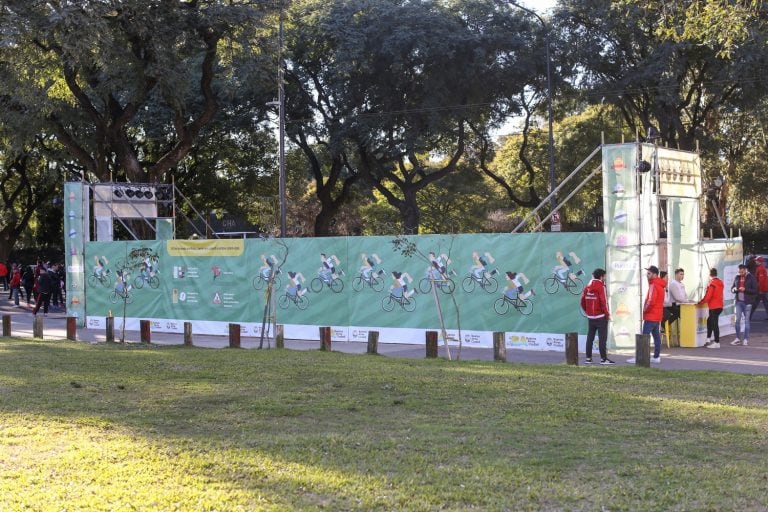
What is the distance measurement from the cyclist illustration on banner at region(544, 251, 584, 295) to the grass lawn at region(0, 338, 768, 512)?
12.4 feet

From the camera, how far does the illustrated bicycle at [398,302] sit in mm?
19742

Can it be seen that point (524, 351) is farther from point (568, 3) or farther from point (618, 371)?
point (568, 3)

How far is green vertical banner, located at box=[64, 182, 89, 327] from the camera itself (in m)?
25.5

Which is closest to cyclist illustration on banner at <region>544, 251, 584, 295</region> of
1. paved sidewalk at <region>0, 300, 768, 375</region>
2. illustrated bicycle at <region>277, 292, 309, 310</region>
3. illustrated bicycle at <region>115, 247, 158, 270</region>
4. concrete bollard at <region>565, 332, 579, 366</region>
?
paved sidewalk at <region>0, 300, 768, 375</region>

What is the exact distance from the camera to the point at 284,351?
1750 cm

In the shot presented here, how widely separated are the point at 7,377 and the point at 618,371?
8953mm

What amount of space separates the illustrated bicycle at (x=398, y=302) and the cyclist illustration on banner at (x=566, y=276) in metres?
3.09

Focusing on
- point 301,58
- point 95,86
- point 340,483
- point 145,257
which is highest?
point 301,58

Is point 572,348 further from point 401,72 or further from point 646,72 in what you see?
point 401,72

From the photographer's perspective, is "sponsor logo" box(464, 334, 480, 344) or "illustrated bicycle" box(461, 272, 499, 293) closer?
"illustrated bicycle" box(461, 272, 499, 293)

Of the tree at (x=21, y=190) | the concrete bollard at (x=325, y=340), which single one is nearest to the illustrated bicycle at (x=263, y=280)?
the concrete bollard at (x=325, y=340)

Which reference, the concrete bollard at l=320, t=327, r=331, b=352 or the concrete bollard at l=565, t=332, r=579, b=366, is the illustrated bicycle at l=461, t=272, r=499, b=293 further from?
the concrete bollard at l=565, t=332, r=579, b=366

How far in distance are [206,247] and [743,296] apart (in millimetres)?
12483

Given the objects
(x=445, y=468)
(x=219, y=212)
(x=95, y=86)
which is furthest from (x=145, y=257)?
(x=219, y=212)
